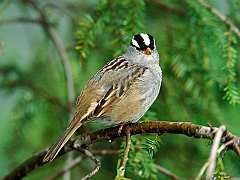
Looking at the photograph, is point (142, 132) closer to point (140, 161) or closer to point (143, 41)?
point (140, 161)

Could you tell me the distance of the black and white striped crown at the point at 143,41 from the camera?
2.48m

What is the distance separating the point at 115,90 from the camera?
7.73 feet

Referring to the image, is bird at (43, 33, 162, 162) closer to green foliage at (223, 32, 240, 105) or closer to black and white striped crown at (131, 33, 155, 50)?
black and white striped crown at (131, 33, 155, 50)

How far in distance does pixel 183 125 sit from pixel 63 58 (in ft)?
4.07

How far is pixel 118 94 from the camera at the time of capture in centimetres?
237

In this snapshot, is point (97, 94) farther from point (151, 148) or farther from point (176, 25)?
point (176, 25)

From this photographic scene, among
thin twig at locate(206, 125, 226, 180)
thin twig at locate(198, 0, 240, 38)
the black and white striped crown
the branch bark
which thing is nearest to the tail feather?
the branch bark

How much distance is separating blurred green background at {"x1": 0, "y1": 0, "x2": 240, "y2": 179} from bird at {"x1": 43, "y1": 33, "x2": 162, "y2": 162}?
8cm

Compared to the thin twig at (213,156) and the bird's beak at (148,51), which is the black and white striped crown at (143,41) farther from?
the thin twig at (213,156)

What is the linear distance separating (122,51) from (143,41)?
0.14 m

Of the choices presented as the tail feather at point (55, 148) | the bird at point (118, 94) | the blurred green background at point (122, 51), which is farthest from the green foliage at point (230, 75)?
the tail feather at point (55, 148)

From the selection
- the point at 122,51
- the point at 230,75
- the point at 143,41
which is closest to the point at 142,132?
the point at 230,75

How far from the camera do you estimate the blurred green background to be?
8.05 feet

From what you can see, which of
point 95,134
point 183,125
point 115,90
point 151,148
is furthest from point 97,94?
point 183,125
